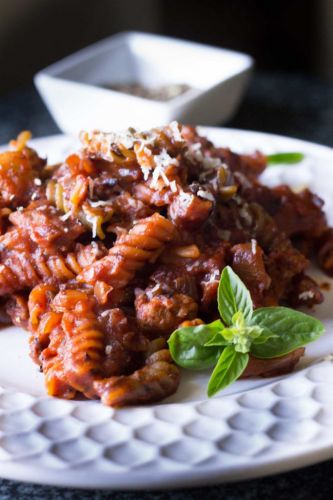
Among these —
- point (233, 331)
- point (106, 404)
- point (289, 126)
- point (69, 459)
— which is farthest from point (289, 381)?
point (289, 126)

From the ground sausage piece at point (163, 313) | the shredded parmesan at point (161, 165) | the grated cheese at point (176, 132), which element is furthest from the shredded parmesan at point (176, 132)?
the ground sausage piece at point (163, 313)

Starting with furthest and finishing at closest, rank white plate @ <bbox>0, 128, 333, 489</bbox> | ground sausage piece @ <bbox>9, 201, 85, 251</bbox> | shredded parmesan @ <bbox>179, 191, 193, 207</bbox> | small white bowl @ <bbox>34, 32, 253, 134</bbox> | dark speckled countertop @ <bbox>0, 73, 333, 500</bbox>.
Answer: dark speckled countertop @ <bbox>0, 73, 333, 500</bbox> → small white bowl @ <bbox>34, 32, 253, 134</bbox> → ground sausage piece @ <bbox>9, 201, 85, 251</bbox> → shredded parmesan @ <bbox>179, 191, 193, 207</bbox> → white plate @ <bbox>0, 128, 333, 489</bbox>

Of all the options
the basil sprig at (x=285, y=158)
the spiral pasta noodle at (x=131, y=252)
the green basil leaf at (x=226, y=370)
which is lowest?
the basil sprig at (x=285, y=158)

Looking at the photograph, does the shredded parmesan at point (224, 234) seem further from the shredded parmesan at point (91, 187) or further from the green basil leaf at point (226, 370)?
the green basil leaf at point (226, 370)

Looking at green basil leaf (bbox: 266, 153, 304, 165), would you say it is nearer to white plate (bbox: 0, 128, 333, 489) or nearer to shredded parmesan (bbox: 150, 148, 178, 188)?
shredded parmesan (bbox: 150, 148, 178, 188)

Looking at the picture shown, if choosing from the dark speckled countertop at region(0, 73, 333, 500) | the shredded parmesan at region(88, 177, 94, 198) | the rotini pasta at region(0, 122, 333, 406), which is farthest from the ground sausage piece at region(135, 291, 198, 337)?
the dark speckled countertop at region(0, 73, 333, 500)

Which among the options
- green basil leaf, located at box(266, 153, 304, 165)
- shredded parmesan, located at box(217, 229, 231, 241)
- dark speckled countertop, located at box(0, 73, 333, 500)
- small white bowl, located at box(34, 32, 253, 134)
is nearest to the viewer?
shredded parmesan, located at box(217, 229, 231, 241)

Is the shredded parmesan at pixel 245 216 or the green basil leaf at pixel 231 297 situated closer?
the green basil leaf at pixel 231 297

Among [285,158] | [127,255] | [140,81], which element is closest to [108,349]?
[127,255]
